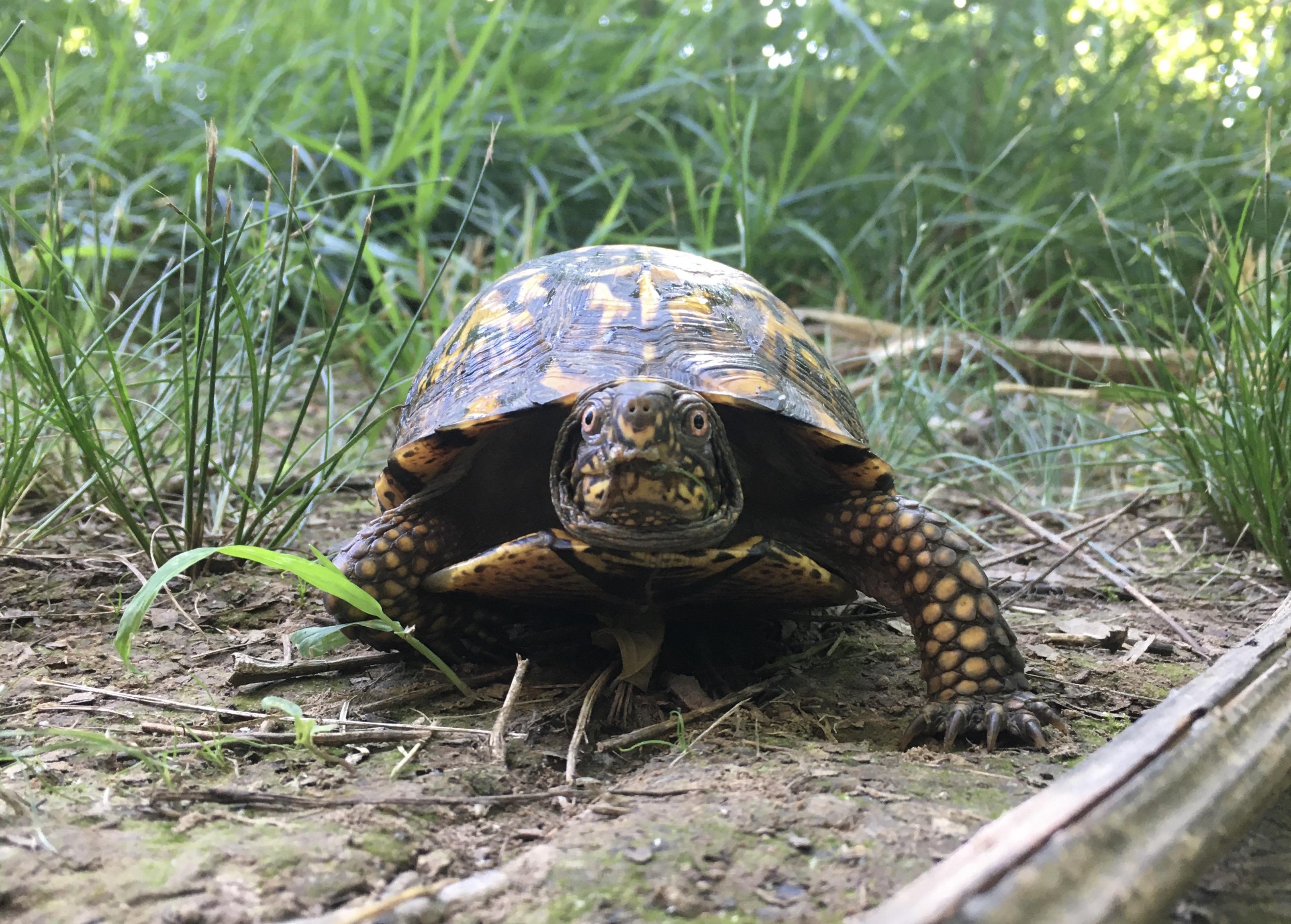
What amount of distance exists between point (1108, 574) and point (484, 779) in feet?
5.37

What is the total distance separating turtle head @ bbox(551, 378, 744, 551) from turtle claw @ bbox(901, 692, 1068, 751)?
434mm

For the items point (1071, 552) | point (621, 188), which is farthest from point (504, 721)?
point (621, 188)

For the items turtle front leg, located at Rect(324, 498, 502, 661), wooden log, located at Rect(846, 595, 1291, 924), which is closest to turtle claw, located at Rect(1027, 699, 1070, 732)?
wooden log, located at Rect(846, 595, 1291, 924)

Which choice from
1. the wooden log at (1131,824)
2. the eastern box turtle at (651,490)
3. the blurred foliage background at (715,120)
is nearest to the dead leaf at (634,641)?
the eastern box turtle at (651,490)

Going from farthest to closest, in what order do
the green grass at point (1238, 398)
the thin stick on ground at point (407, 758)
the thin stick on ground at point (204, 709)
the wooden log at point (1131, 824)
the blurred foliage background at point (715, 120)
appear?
the blurred foliage background at point (715, 120), the green grass at point (1238, 398), the thin stick on ground at point (204, 709), the thin stick on ground at point (407, 758), the wooden log at point (1131, 824)

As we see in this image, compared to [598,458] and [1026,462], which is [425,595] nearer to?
[598,458]

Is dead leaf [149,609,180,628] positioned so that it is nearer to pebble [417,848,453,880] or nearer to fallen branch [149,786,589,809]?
fallen branch [149,786,589,809]

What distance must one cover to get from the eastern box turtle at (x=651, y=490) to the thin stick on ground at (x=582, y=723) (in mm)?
50

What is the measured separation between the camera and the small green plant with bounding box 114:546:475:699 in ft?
3.54

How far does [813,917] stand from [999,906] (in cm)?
25

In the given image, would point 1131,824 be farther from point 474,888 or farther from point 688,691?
point 688,691

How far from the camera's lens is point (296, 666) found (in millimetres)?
1501

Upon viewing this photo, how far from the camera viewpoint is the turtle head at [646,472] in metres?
1.38

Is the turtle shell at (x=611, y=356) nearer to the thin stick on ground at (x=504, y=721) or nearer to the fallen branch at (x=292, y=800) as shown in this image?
the thin stick on ground at (x=504, y=721)
